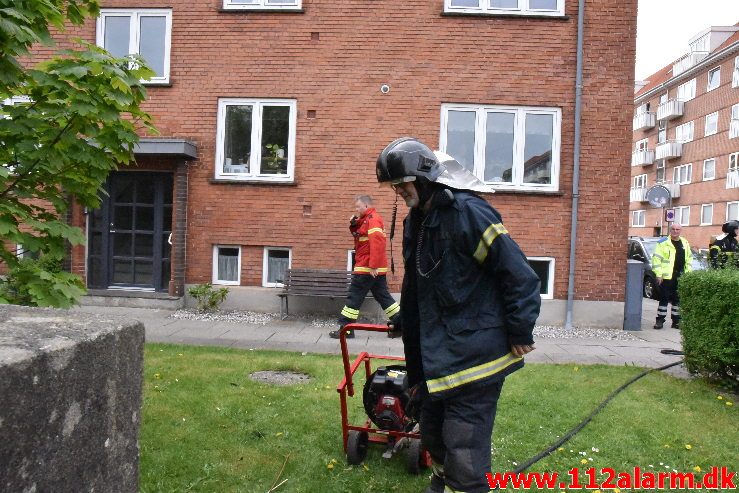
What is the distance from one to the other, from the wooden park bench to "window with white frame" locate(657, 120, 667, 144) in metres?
51.9

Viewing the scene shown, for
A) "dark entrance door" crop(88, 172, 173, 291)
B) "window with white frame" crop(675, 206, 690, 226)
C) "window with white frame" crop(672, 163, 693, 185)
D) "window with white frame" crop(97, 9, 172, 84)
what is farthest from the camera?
"window with white frame" crop(672, 163, 693, 185)

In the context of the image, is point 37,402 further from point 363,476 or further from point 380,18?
point 380,18

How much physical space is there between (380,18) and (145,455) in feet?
28.9

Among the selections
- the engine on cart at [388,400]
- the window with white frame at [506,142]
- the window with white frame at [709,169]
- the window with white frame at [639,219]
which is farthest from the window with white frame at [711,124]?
the engine on cart at [388,400]

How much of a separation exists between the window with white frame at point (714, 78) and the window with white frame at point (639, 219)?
1310 centimetres

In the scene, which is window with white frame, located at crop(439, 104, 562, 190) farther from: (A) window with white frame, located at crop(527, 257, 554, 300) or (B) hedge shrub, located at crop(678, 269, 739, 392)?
(B) hedge shrub, located at crop(678, 269, 739, 392)

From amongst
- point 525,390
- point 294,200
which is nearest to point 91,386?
point 525,390

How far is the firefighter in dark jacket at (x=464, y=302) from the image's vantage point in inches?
112

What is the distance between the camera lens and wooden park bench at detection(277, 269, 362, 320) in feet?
33.3

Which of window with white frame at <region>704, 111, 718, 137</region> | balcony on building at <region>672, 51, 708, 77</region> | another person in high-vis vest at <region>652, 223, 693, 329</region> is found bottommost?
another person in high-vis vest at <region>652, 223, 693, 329</region>

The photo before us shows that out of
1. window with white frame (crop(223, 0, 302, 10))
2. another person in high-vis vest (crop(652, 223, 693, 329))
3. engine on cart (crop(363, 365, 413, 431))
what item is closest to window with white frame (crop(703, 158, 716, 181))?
another person in high-vis vest (crop(652, 223, 693, 329))

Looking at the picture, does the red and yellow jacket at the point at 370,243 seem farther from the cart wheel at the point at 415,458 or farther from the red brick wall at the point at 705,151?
the red brick wall at the point at 705,151

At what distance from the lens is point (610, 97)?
34.0ft

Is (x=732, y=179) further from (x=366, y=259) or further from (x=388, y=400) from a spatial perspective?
(x=388, y=400)
